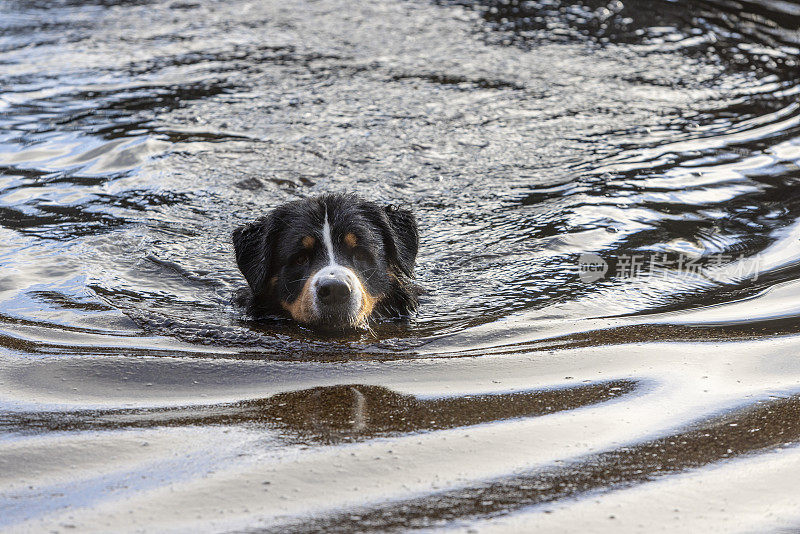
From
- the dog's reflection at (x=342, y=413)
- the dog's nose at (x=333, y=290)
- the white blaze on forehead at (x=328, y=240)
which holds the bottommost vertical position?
the dog's reflection at (x=342, y=413)

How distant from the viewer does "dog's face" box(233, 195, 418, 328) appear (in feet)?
19.6

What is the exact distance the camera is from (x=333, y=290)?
217 inches

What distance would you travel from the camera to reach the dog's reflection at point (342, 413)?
402 cm

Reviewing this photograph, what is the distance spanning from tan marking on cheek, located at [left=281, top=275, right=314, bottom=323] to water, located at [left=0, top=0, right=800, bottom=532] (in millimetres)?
170

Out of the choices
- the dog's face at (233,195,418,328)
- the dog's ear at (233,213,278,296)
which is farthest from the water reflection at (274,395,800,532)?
the dog's ear at (233,213,278,296)

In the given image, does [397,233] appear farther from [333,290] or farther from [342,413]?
[342,413]

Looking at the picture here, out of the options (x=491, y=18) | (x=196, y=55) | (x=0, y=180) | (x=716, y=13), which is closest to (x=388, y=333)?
(x=0, y=180)

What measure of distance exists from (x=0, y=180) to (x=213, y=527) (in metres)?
7.02

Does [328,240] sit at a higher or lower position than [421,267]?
higher

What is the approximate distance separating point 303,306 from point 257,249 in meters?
0.83

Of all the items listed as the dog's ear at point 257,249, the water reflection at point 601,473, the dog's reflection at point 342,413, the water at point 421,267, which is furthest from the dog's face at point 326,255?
the water reflection at point 601,473

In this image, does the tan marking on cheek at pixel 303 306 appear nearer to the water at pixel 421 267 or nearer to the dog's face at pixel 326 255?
the dog's face at pixel 326 255

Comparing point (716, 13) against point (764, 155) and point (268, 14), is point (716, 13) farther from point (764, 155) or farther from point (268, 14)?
point (268, 14)

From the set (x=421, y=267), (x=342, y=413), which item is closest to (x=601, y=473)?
(x=342, y=413)
